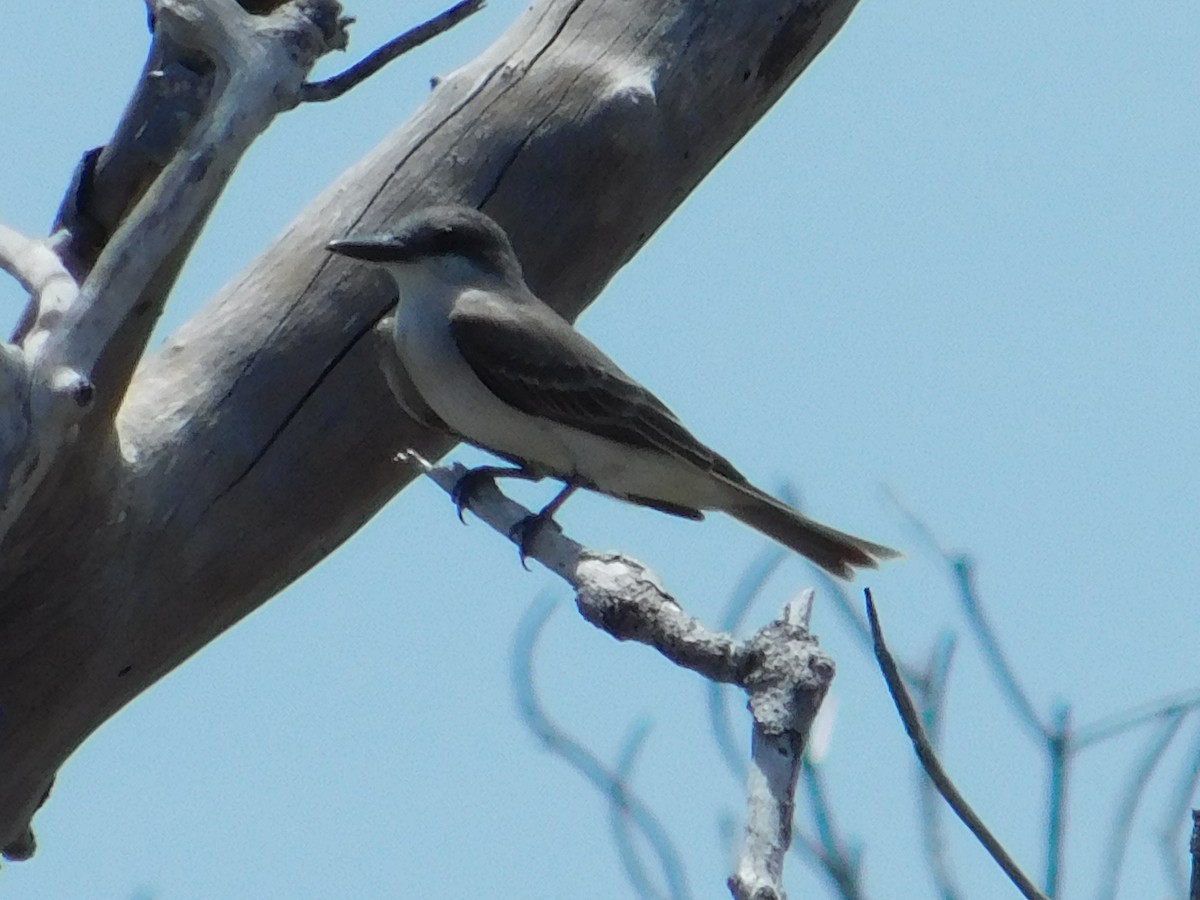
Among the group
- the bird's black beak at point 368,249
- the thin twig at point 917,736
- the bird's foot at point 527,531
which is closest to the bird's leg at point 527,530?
the bird's foot at point 527,531

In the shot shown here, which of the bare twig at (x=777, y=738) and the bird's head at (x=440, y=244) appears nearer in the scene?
the bare twig at (x=777, y=738)

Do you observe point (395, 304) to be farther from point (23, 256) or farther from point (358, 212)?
point (23, 256)

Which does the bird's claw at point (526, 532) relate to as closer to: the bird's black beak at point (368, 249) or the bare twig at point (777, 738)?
the bird's black beak at point (368, 249)

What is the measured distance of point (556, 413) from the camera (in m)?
5.36

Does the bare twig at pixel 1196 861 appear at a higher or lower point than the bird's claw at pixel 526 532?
lower

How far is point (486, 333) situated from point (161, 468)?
1.10 metres

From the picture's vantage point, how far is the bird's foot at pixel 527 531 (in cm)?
464

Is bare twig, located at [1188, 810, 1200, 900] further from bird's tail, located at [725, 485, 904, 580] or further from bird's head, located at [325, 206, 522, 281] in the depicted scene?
bird's head, located at [325, 206, 522, 281]

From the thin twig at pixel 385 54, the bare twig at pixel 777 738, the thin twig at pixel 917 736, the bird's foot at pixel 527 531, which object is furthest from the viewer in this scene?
the bird's foot at pixel 527 531

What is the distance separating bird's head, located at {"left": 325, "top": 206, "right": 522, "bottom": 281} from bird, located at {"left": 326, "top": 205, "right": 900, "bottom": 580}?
0.5 inches

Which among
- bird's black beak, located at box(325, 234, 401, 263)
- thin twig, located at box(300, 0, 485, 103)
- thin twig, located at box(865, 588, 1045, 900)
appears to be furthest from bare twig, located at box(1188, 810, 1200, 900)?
bird's black beak, located at box(325, 234, 401, 263)

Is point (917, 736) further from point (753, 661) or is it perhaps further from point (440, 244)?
point (440, 244)

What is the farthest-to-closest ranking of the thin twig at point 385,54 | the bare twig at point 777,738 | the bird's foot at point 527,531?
the bird's foot at point 527,531
the thin twig at point 385,54
the bare twig at point 777,738

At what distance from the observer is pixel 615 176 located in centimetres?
512
